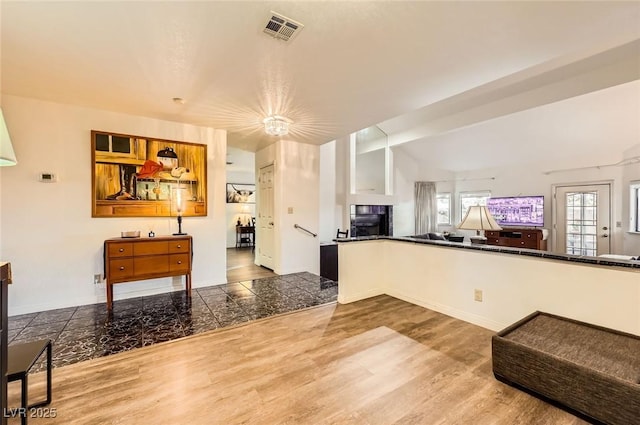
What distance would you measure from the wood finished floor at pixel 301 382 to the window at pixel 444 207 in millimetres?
6710

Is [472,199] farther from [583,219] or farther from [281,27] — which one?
[281,27]

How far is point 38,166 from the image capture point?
10.6ft

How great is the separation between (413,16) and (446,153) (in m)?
6.82

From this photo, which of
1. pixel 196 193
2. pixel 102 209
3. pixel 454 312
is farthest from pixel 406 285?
pixel 102 209

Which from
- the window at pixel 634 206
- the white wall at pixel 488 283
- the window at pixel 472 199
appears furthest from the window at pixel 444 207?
the white wall at pixel 488 283

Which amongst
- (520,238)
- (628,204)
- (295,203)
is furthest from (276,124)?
(628,204)

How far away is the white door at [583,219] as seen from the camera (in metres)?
5.84

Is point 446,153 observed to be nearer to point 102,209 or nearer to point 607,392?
point 607,392

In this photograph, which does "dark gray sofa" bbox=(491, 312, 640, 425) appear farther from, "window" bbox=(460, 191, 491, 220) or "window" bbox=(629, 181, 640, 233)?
"window" bbox=(460, 191, 491, 220)

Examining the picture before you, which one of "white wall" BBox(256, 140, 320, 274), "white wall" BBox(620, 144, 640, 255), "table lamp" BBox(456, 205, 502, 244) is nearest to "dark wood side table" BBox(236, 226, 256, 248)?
"white wall" BBox(256, 140, 320, 274)

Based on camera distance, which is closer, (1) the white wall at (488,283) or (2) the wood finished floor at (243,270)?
(1) the white wall at (488,283)

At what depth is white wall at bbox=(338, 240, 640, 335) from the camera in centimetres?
212

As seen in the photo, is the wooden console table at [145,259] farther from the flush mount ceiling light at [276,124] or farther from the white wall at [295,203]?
the flush mount ceiling light at [276,124]

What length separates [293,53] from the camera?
2.26 m
